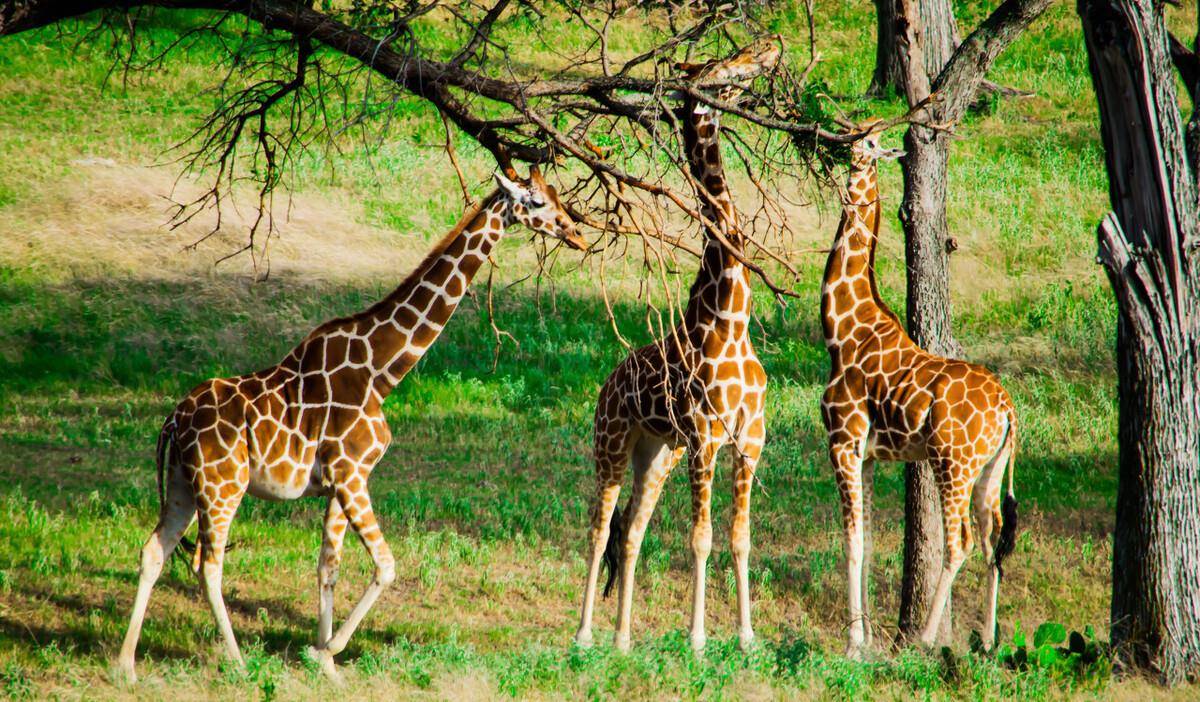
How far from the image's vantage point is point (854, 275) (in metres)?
9.03

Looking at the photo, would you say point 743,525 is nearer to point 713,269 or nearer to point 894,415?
point 894,415

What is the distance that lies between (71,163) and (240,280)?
13.6ft

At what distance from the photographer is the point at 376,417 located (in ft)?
25.1

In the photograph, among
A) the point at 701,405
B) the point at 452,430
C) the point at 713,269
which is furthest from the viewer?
the point at 452,430

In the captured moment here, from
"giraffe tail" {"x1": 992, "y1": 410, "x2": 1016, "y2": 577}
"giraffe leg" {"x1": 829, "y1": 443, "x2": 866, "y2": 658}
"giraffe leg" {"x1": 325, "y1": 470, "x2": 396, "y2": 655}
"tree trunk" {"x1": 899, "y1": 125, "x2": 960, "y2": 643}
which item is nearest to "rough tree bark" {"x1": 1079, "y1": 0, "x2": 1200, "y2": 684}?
"giraffe tail" {"x1": 992, "y1": 410, "x2": 1016, "y2": 577}

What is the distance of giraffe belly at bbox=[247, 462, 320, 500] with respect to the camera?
7.51 metres

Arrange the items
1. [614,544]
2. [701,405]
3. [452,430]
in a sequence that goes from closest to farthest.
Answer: [701,405]
[614,544]
[452,430]

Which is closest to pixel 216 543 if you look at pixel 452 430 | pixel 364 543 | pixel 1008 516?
pixel 364 543

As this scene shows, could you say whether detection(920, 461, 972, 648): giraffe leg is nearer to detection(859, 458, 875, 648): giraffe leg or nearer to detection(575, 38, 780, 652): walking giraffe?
detection(859, 458, 875, 648): giraffe leg

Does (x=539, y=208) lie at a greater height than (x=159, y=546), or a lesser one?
greater

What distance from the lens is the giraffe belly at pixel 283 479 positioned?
24.6 ft

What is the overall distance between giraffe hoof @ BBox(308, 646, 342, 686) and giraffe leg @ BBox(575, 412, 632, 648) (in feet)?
6.56

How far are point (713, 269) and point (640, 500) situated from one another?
180 centimetres

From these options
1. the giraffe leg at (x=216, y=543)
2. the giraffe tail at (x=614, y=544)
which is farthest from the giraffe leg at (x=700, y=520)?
the giraffe leg at (x=216, y=543)
